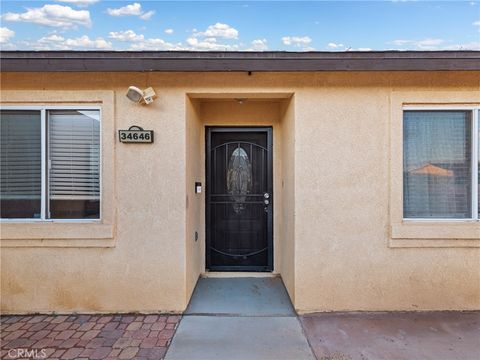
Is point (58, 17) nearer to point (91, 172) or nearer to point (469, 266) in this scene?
point (91, 172)

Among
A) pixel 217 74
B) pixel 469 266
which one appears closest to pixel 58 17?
pixel 217 74

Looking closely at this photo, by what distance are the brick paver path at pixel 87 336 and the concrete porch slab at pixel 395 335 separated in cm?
163

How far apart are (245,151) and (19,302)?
12.2ft

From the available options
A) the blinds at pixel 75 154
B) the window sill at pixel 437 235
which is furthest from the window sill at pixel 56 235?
the window sill at pixel 437 235

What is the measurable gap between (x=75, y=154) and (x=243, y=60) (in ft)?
7.95

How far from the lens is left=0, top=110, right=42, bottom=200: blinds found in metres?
3.34

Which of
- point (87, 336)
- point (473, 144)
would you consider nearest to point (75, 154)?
point (87, 336)

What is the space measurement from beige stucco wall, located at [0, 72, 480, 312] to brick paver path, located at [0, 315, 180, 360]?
0.18 meters

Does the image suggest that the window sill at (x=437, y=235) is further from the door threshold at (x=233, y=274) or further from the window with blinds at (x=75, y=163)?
the window with blinds at (x=75, y=163)

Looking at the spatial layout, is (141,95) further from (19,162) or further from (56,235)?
(56,235)

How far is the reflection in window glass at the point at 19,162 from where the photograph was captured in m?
3.34

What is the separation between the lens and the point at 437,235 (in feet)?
10.8

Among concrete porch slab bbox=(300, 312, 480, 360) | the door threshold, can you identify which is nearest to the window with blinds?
the door threshold

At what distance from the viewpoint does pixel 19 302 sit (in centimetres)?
330
